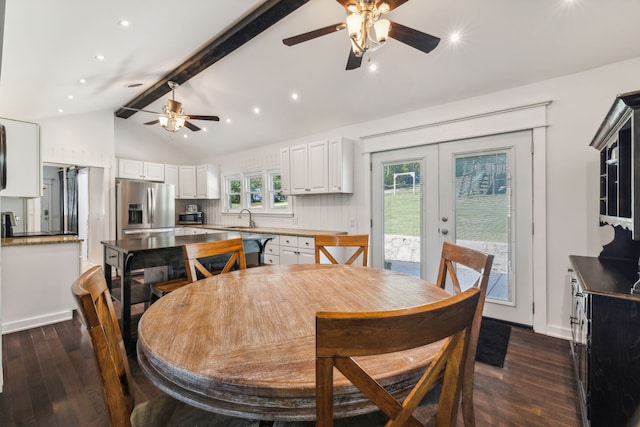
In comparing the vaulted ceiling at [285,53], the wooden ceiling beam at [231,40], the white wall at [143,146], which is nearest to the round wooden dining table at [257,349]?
the vaulted ceiling at [285,53]

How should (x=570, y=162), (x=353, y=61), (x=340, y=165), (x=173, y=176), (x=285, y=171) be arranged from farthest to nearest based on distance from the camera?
(x=173, y=176)
(x=285, y=171)
(x=340, y=165)
(x=570, y=162)
(x=353, y=61)

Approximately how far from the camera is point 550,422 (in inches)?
65.1

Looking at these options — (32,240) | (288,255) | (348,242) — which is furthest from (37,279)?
(348,242)

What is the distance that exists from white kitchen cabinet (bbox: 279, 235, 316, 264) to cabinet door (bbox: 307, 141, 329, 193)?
0.78 meters

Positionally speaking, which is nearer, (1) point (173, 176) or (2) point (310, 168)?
(2) point (310, 168)

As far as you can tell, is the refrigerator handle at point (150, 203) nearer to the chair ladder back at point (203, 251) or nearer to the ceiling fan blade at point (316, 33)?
the chair ladder back at point (203, 251)

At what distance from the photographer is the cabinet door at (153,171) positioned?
603 cm

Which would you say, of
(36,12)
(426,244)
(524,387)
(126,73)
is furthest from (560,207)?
(126,73)

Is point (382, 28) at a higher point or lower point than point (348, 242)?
higher

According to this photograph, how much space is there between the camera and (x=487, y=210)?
3086mm

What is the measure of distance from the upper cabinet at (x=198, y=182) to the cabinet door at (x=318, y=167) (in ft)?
9.77

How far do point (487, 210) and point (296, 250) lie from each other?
8.15ft

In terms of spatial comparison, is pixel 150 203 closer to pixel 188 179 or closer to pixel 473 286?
pixel 188 179

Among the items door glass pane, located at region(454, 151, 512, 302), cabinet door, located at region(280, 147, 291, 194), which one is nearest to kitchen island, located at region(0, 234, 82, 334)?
cabinet door, located at region(280, 147, 291, 194)
